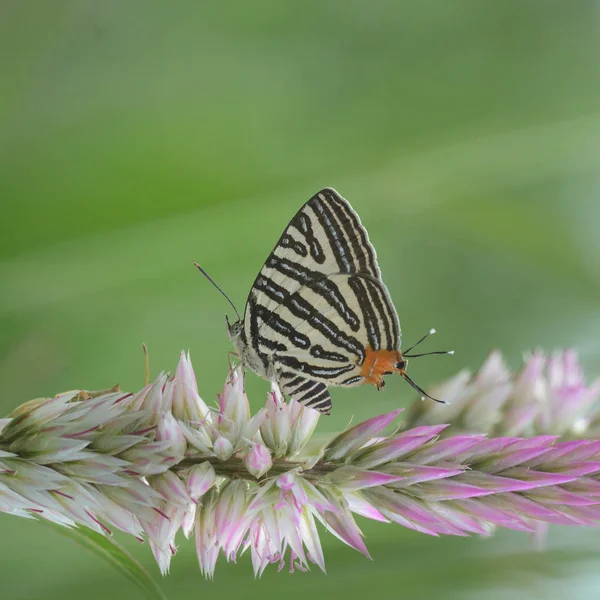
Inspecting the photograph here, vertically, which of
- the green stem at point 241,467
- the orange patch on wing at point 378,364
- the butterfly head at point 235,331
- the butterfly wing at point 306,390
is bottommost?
the green stem at point 241,467

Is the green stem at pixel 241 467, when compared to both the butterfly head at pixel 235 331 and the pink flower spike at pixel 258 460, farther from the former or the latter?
the butterfly head at pixel 235 331

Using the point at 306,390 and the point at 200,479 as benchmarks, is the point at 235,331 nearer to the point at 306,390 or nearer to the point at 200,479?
the point at 306,390

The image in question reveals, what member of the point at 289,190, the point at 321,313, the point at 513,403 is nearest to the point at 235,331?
the point at 321,313

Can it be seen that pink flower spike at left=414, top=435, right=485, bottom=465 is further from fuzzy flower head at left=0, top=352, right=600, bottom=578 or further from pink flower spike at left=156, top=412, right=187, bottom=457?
pink flower spike at left=156, top=412, right=187, bottom=457

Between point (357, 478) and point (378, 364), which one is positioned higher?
point (378, 364)

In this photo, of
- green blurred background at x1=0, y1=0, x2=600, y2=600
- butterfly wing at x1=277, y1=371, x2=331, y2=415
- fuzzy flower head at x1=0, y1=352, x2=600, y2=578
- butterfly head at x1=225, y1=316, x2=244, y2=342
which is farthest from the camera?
green blurred background at x1=0, y1=0, x2=600, y2=600

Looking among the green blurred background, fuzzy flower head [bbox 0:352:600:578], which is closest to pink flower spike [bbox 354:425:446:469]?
fuzzy flower head [bbox 0:352:600:578]

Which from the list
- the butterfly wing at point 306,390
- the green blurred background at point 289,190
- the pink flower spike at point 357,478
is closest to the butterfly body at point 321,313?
the butterfly wing at point 306,390

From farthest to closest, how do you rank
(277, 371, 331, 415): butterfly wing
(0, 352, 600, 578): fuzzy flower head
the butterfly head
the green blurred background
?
the green blurred background, the butterfly head, (277, 371, 331, 415): butterfly wing, (0, 352, 600, 578): fuzzy flower head
